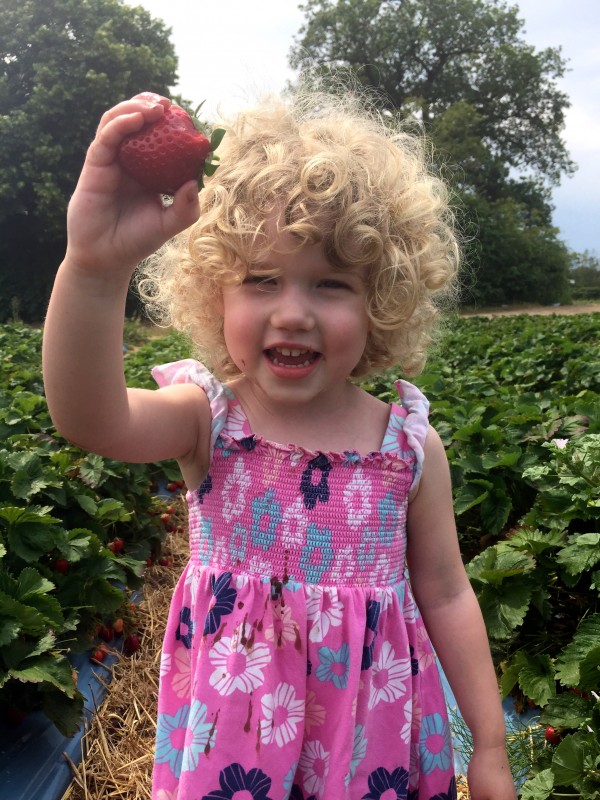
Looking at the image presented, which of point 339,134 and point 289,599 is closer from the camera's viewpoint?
point 289,599

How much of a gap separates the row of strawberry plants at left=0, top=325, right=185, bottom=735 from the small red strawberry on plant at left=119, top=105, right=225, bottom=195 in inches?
61.8

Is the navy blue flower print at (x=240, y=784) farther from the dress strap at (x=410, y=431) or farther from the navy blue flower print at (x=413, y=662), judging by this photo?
the dress strap at (x=410, y=431)

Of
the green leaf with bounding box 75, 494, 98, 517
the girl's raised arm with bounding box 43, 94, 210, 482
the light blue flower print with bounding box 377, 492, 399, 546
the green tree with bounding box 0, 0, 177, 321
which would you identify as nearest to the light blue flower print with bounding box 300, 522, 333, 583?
the light blue flower print with bounding box 377, 492, 399, 546

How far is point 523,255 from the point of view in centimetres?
3731

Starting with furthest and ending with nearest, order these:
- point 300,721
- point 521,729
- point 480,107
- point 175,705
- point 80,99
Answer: point 480,107 → point 80,99 → point 521,729 → point 175,705 → point 300,721

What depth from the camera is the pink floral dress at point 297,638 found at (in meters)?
1.41

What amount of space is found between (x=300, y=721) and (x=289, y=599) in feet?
0.74

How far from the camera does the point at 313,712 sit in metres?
1.46

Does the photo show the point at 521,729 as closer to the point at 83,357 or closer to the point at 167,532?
the point at 83,357

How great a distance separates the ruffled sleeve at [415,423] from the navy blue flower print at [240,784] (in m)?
0.63

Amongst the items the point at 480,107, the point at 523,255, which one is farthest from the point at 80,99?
the point at 480,107

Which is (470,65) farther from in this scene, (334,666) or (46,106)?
(334,666)

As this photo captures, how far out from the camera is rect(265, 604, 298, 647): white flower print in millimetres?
1434

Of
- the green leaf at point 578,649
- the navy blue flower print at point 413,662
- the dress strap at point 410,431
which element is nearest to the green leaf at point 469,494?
the green leaf at point 578,649
